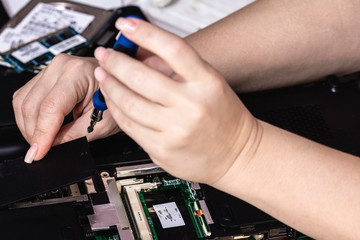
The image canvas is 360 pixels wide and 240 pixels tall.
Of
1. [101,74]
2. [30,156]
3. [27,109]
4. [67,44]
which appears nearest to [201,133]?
[101,74]

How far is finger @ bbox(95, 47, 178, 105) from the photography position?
545 mm

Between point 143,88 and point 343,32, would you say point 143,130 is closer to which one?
point 143,88

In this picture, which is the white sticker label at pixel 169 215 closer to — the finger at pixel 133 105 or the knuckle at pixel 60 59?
the finger at pixel 133 105

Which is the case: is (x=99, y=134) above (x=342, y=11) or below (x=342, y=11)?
below

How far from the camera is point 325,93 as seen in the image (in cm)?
100

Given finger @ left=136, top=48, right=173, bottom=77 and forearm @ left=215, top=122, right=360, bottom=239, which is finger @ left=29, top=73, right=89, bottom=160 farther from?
forearm @ left=215, top=122, right=360, bottom=239

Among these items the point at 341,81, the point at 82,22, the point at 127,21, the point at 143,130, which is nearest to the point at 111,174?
the point at 143,130

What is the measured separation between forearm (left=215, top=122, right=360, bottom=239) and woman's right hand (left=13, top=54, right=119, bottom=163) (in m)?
0.30

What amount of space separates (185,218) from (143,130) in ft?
0.59

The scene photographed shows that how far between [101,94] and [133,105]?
0.49ft

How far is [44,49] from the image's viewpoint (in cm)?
124

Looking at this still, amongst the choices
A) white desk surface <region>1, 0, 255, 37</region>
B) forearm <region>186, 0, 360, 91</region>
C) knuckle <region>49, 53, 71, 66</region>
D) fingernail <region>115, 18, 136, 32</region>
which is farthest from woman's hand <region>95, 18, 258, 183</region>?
white desk surface <region>1, 0, 255, 37</region>

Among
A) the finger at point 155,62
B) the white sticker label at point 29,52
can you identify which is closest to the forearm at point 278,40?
the finger at point 155,62

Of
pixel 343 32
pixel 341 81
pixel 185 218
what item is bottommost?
pixel 185 218
